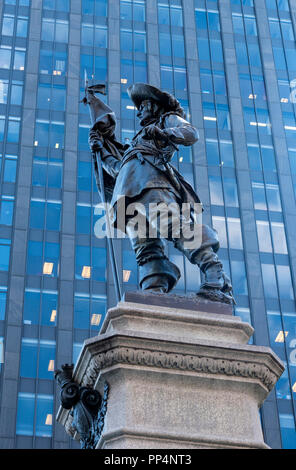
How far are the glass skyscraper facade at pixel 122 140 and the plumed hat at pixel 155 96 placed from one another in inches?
1387

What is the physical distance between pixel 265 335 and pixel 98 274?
35.2 ft

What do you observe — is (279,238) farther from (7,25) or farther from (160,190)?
(160,190)

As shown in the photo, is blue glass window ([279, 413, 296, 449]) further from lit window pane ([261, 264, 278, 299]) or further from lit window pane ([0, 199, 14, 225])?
lit window pane ([0, 199, 14, 225])

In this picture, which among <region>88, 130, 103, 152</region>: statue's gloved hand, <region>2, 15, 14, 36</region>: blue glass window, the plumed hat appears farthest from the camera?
<region>2, 15, 14, 36</region>: blue glass window

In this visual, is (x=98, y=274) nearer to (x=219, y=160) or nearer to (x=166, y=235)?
(x=219, y=160)

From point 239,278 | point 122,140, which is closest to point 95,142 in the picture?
point 239,278

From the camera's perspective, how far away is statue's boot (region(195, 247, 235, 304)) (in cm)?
815

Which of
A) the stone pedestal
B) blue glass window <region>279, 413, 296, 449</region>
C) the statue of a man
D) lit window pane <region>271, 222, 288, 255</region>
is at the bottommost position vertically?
the stone pedestal

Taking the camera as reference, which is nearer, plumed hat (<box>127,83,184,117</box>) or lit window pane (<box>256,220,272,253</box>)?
plumed hat (<box>127,83,184,117</box>)

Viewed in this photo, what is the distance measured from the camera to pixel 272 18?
67.4m

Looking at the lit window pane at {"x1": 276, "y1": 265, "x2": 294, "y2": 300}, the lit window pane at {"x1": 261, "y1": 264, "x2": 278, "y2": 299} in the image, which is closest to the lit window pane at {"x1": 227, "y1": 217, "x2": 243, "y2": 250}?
the lit window pane at {"x1": 261, "y1": 264, "x2": 278, "y2": 299}

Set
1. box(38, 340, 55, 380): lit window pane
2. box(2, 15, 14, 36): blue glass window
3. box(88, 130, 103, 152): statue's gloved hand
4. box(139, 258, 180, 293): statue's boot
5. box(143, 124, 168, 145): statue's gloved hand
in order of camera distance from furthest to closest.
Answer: box(2, 15, 14, 36): blue glass window, box(38, 340, 55, 380): lit window pane, box(88, 130, 103, 152): statue's gloved hand, box(143, 124, 168, 145): statue's gloved hand, box(139, 258, 180, 293): statue's boot

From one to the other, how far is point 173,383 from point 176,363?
6.8 inches

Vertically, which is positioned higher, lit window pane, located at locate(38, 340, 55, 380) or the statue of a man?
lit window pane, located at locate(38, 340, 55, 380)
